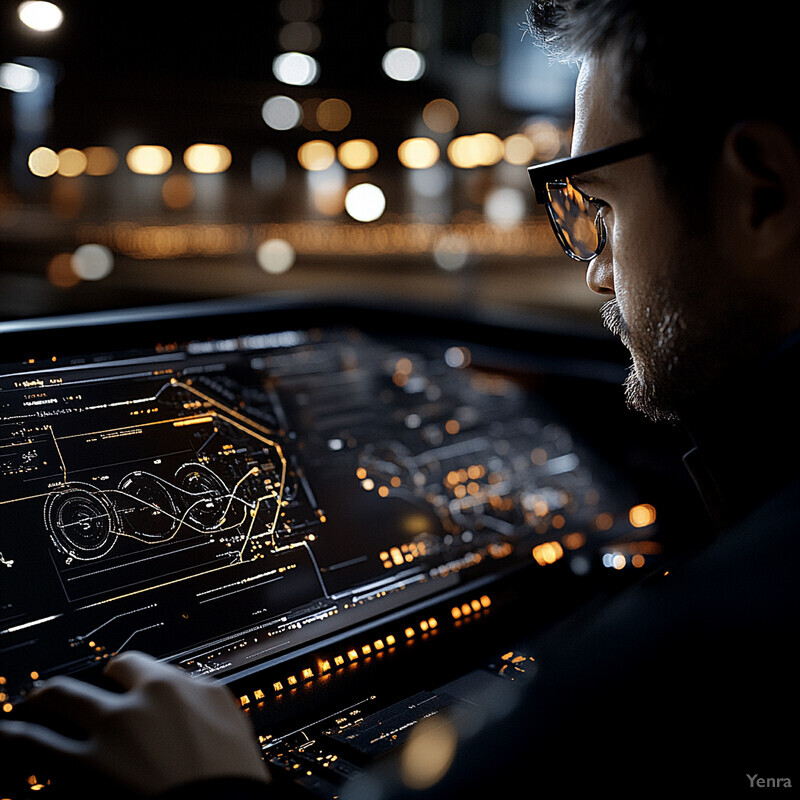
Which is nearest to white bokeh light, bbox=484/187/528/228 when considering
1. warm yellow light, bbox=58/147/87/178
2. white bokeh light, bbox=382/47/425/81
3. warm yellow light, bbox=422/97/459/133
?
warm yellow light, bbox=422/97/459/133

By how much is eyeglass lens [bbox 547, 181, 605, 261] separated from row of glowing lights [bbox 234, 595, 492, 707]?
525 mm

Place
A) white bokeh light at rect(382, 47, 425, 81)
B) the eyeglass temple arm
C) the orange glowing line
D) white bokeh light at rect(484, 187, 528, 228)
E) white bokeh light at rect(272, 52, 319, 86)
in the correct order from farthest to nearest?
white bokeh light at rect(272, 52, 319, 86), white bokeh light at rect(382, 47, 425, 81), white bokeh light at rect(484, 187, 528, 228), the orange glowing line, the eyeglass temple arm

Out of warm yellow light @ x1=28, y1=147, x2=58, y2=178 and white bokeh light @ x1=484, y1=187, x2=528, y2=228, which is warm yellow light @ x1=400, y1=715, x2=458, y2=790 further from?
warm yellow light @ x1=28, y1=147, x2=58, y2=178

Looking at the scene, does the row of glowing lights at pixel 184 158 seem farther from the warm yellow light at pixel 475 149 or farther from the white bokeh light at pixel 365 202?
the warm yellow light at pixel 475 149

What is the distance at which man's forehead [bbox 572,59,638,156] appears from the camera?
72cm

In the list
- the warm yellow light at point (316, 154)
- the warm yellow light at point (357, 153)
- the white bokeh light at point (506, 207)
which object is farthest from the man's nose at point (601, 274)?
the warm yellow light at point (316, 154)

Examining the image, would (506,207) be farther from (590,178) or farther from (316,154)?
(590,178)

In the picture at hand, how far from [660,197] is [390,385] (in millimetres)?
820

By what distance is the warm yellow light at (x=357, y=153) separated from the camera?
1438 centimetres

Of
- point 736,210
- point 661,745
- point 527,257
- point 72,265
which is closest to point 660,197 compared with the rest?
point 736,210

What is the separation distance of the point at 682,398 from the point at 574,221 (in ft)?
1.00

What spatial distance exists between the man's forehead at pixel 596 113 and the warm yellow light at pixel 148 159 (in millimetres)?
15084

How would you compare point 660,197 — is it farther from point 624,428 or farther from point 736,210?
point 624,428

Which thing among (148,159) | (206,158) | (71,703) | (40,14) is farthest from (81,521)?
(148,159)
